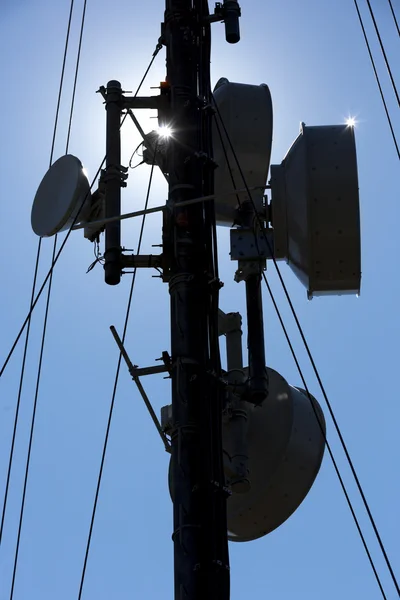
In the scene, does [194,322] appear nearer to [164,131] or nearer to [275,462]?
[164,131]

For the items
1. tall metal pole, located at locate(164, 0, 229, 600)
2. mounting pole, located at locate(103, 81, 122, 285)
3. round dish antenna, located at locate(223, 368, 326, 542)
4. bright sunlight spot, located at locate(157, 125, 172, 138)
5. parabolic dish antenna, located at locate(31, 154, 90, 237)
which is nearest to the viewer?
tall metal pole, located at locate(164, 0, 229, 600)

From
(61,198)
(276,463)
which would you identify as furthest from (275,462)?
(61,198)

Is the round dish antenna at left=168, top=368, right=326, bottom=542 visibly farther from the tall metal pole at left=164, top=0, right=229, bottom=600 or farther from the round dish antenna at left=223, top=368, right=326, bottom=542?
the tall metal pole at left=164, top=0, right=229, bottom=600

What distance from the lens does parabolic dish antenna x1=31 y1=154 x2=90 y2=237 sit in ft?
44.4

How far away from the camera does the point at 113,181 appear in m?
13.2

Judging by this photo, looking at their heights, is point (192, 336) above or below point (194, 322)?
below

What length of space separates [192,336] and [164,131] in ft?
8.19

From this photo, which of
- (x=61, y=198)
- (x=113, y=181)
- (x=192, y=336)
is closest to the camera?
(x=192, y=336)

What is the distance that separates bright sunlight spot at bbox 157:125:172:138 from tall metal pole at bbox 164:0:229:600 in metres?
0.08

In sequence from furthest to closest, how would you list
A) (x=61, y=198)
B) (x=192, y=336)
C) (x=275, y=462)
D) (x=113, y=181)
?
1. (x=275, y=462)
2. (x=61, y=198)
3. (x=113, y=181)
4. (x=192, y=336)

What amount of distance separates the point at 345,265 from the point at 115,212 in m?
2.41

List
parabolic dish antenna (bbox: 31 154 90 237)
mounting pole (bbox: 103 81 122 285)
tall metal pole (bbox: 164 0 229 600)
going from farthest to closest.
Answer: parabolic dish antenna (bbox: 31 154 90 237) < mounting pole (bbox: 103 81 122 285) < tall metal pole (bbox: 164 0 229 600)

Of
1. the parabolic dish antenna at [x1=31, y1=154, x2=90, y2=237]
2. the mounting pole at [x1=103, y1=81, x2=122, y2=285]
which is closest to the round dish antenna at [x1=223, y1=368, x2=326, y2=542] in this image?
the mounting pole at [x1=103, y1=81, x2=122, y2=285]

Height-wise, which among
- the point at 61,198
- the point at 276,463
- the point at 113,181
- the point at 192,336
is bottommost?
the point at 276,463
